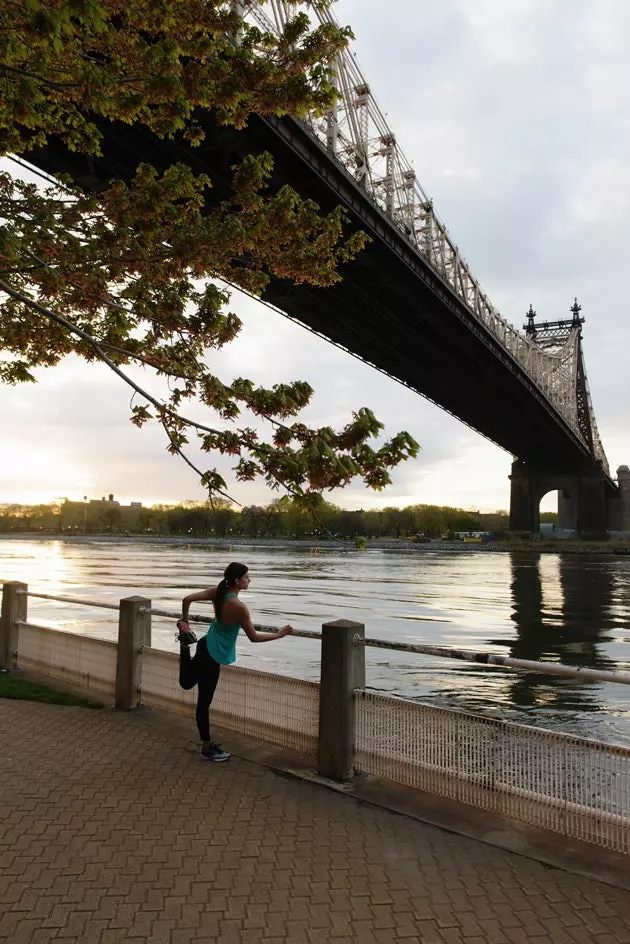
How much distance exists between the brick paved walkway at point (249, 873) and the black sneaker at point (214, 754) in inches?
8.5

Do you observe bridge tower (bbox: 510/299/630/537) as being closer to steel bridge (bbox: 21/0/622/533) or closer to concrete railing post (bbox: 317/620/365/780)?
steel bridge (bbox: 21/0/622/533)

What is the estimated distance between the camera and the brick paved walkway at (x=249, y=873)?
316 cm

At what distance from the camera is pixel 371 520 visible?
7313 inches

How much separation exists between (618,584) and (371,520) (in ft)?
492

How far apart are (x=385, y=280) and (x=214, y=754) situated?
27.6m

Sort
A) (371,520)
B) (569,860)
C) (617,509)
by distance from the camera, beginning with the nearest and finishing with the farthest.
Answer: (569,860), (617,509), (371,520)

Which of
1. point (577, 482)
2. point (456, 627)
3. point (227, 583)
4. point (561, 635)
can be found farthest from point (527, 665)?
point (577, 482)

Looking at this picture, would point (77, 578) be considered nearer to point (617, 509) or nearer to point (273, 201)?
point (273, 201)

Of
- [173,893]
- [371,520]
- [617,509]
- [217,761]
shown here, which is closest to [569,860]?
[173,893]

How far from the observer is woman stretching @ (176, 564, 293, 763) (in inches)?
206

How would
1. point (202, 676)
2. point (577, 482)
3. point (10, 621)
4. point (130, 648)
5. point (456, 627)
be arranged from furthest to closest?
point (577, 482), point (456, 627), point (10, 621), point (130, 648), point (202, 676)

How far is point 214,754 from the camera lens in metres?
5.31

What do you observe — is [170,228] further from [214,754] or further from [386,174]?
[386,174]

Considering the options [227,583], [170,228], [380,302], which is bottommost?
[227,583]
